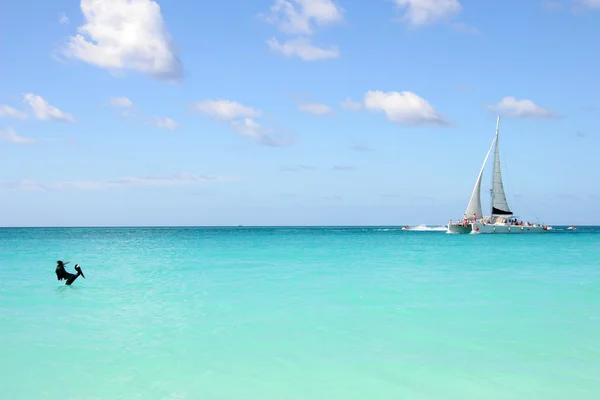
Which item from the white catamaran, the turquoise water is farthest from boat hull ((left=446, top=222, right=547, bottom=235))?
the turquoise water

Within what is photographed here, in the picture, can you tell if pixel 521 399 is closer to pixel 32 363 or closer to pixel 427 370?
pixel 427 370

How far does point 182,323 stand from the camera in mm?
14492

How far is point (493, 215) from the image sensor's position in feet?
321

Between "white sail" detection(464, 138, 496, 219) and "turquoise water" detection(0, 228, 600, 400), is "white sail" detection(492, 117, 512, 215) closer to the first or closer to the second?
"white sail" detection(464, 138, 496, 219)

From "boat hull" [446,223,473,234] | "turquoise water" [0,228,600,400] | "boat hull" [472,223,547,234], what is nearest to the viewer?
"turquoise water" [0,228,600,400]

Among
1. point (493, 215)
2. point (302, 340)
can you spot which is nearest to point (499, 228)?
point (493, 215)

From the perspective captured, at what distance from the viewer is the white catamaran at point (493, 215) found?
312 feet

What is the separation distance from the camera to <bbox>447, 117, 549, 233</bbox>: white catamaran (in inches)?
3745

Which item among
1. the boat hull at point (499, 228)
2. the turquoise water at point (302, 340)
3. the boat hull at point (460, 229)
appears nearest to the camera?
the turquoise water at point (302, 340)

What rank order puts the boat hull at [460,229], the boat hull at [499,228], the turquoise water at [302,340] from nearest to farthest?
the turquoise water at [302,340], the boat hull at [499,228], the boat hull at [460,229]

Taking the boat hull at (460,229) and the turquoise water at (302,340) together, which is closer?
the turquoise water at (302,340)

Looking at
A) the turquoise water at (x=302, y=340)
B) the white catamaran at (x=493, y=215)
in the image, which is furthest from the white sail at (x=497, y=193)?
the turquoise water at (x=302, y=340)

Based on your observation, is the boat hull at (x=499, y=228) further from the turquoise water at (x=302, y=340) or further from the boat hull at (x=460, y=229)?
the turquoise water at (x=302, y=340)

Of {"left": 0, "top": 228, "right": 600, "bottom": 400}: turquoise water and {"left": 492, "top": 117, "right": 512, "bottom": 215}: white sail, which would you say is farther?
{"left": 492, "top": 117, "right": 512, "bottom": 215}: white sail
